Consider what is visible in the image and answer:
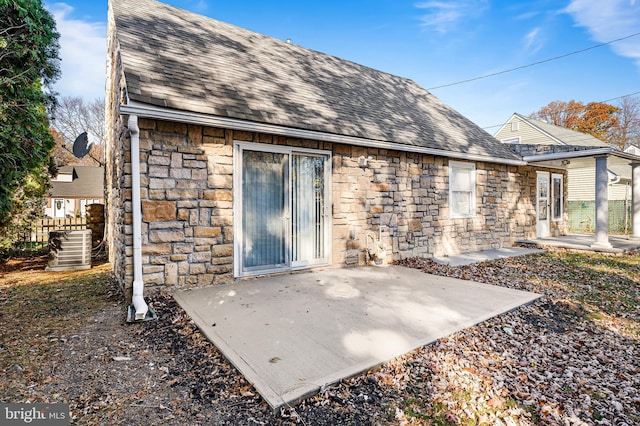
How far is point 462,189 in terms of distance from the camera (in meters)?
8.77

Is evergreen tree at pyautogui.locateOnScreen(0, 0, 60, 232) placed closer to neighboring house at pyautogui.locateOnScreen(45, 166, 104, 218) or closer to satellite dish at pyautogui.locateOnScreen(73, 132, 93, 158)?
satellite dish at pyautogui.locateOnScreen(73, 132, 93, 158)

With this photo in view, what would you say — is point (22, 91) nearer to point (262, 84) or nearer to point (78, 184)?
point (262, 84)

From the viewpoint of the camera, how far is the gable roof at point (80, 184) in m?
22.9

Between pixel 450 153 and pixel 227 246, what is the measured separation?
18.8ft

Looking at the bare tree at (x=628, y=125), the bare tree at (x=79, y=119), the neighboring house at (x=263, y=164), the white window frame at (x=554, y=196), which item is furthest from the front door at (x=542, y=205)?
the bare tree at (x=628, y=125)

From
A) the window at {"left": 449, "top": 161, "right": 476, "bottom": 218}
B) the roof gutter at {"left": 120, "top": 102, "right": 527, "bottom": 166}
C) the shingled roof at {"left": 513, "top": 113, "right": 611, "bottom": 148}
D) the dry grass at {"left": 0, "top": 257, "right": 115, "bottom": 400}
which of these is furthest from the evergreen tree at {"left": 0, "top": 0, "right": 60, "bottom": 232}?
the shingled roof at {"left": 513, "top": 113, "right": 611, "bottom": 148}

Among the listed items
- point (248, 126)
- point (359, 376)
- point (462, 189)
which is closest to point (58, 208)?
point (248, 126)

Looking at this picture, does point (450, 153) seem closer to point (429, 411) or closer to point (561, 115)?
point (429, 411)

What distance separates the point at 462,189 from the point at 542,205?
501 cm

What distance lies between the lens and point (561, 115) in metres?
31.0

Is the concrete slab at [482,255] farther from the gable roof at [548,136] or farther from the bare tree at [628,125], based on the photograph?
the bare tree at [628,125]

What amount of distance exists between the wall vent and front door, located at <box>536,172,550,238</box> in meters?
13.2

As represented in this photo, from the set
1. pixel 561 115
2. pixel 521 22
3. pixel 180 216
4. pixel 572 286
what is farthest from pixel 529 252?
pixel 561 115

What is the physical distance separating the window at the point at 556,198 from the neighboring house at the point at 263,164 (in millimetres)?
3745
